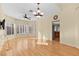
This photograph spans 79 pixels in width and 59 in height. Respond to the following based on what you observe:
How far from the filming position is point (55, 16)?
2852 millimetres

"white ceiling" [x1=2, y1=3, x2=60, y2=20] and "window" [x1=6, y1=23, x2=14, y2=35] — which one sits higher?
"white ceiling" [x1=2, y1=3, x2=60, y2=20]

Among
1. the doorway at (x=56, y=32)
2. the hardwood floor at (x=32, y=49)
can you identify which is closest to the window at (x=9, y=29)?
the hardwood floor at (x=32, y=49)

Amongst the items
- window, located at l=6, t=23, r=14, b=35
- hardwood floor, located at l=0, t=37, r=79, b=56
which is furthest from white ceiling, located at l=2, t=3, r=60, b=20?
hardwood floor, located at l=0, t=37, r=79, b=56

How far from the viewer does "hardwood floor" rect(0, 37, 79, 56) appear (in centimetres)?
271

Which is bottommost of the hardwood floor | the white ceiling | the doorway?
the hardwood floor

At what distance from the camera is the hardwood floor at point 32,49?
2.71 meters

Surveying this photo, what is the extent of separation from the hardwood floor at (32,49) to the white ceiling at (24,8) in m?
0.48

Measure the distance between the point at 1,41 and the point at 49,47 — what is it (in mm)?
913

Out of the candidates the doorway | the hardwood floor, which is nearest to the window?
the hardwood floor

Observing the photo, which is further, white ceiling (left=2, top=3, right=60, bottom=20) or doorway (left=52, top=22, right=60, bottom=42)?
doorway (left=52, top=22, right=60, bottom=42)

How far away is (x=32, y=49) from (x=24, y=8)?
0.79 meters

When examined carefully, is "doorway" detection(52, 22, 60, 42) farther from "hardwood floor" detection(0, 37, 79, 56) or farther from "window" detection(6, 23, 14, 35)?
"window" detection(6, 23, 14, 35)

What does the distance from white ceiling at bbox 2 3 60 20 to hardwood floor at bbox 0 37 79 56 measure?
483mm

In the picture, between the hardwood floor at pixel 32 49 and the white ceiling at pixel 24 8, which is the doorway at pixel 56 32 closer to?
the hardwood floor at pixel 32 49
